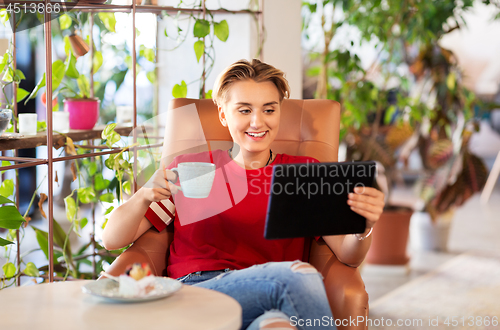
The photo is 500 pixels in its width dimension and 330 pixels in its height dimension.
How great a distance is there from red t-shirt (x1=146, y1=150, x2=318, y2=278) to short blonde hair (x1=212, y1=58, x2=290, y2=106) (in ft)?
0.94

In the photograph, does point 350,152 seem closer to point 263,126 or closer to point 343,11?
point 343,11

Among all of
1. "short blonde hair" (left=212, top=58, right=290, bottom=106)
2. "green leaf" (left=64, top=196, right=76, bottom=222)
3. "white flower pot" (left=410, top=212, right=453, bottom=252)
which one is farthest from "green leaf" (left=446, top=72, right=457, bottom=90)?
"green leaf" (left=64, top=196, right=76, bottom=222)

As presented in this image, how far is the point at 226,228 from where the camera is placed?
1.53m

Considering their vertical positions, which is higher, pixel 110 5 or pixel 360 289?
pixel 110 5

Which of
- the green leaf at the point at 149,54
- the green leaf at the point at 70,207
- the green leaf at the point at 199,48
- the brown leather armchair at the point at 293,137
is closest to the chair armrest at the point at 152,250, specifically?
the brown leather armchair at the point at 293,137

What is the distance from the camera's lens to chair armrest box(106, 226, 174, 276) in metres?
1.47

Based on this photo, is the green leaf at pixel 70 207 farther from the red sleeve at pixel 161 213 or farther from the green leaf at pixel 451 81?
the green leaf at pixel 451 81

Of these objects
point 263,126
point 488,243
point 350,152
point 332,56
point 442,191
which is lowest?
point 488,243

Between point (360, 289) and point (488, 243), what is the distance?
300cm

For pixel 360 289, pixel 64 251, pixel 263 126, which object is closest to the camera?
pixel 360 289

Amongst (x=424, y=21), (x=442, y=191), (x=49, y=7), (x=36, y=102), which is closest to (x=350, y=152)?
(x=442, y=191)

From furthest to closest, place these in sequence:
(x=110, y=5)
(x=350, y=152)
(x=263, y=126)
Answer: (x=350, y=152)
(x=110, y=5)
(x=263, y=126)

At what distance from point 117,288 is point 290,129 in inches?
37.6

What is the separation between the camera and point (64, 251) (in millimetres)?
2057
